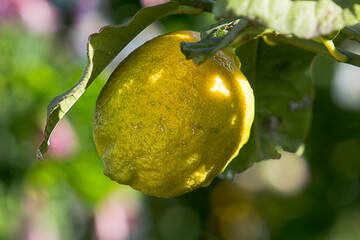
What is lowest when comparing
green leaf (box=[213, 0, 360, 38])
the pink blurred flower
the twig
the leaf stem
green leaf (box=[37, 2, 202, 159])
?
the pink blurred flower

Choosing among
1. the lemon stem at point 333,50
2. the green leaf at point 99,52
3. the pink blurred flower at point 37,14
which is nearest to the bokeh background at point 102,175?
the pink blurred flower at point 37,14

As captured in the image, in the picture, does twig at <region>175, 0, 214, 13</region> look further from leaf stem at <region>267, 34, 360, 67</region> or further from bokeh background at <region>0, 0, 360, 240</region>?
bokeh background at <region>0, 0, 360, 240</region>

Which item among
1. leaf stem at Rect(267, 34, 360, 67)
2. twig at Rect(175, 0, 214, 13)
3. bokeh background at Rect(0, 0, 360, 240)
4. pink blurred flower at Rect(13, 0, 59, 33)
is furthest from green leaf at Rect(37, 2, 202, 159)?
pink blurred flower at Rect(13, 0, 59, 33)

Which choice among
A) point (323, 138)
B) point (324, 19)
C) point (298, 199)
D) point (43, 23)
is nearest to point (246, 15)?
point (324, 19)

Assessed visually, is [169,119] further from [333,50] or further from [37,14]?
[37,14]

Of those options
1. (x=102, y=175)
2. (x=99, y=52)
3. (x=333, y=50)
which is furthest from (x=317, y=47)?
(x=102, y=175)

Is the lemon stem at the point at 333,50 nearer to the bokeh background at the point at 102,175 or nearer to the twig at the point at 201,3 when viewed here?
the twig at the point at 201,3

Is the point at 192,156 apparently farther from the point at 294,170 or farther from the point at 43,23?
the point at 294,170

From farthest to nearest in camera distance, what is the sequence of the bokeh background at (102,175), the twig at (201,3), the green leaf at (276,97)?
1. the bokeh background at (102,175)
2. the green leaf at (276,97)
3. the twig at (201,3)
